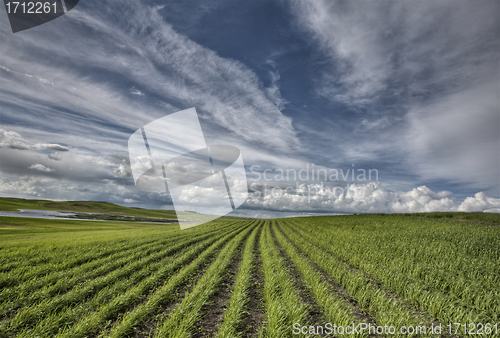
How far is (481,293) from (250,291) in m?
8.79

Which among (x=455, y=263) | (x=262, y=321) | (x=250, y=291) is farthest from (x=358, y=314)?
(x=455, y=263)

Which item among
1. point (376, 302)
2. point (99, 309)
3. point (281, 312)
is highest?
point (281, 312)

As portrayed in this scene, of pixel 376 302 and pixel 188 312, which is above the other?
pixel 376 302

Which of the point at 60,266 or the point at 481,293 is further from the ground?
the point at 481,293

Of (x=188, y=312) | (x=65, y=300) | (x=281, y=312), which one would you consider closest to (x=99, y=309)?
(x=65, y=300)

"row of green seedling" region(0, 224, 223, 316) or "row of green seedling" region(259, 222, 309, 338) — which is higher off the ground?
"row of green seedling" region(259, 222, 309, 338)

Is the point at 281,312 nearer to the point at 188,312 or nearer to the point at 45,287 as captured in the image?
the point at 188,312

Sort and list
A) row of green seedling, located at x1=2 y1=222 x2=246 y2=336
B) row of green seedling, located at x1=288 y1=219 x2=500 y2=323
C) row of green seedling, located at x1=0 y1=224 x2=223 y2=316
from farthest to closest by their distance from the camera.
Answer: row of green seedling, located at x1=0 y1=224 x2=223 y2=316, row of green seedling, located at x1=288 y1=219 x2=500 y2=323, row of green seedling, located at x1=2 y1=222 x2=246 y2=336

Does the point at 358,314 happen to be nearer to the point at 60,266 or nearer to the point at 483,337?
the point at 483,337

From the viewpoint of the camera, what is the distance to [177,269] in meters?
11.8

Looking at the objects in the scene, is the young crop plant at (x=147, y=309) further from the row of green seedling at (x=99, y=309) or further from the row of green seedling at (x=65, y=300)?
the row of green seedling at (x=65, y=300)

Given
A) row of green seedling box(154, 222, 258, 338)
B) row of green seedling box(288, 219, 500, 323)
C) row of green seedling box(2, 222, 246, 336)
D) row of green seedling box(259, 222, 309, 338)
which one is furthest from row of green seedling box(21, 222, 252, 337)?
row of green seedling box(288, 219, 500, 323)

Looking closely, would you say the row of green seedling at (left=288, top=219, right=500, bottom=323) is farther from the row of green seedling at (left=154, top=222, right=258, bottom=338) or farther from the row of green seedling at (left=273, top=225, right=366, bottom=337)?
the row of green seedling at (left=154, top=222, right=258, bottom=338)

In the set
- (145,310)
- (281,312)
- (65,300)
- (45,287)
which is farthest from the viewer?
(45,287)
